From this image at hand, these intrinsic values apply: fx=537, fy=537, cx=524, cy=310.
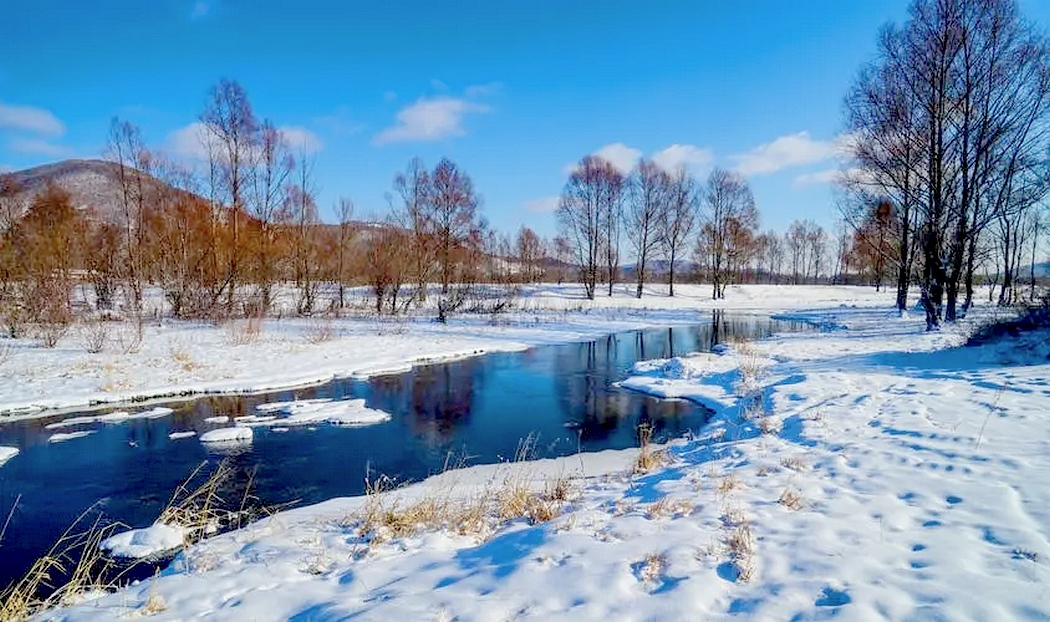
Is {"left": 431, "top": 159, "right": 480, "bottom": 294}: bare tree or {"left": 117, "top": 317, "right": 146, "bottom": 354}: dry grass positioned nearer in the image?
{"left": 117, "top": 317, "right": 146, "bottom": 354}: dry grass

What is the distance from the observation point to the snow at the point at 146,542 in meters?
4.91

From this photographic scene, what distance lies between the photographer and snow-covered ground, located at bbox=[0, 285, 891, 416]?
37.0ft

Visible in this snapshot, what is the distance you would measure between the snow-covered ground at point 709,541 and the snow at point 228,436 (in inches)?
132

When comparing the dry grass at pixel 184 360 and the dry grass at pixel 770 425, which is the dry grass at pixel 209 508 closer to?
the dry grass at pixel 770 425

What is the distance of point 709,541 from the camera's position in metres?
3.76

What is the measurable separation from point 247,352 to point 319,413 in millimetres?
6966

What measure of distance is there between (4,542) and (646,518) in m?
6.16

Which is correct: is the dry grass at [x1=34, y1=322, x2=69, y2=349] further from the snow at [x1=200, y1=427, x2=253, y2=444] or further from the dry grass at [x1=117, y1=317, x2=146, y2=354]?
the snow at [x1=200, y1=427, x2=253, y2=444]

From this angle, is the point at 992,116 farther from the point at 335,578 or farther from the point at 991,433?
the point at 335,578

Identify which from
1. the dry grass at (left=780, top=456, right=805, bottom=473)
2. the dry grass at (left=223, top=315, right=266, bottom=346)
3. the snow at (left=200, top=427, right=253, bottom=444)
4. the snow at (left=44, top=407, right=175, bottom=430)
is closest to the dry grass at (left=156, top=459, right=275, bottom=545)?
the snow at (left=200, top=427, right=253, bottom=444)

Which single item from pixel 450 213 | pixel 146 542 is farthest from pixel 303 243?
pixel 146 542

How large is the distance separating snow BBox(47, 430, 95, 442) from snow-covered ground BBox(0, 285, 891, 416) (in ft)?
6.40

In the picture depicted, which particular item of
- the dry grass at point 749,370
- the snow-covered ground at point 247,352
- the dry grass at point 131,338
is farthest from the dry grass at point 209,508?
the dry grass at point 131,338

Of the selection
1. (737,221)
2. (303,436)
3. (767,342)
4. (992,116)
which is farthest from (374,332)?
(737,221)
